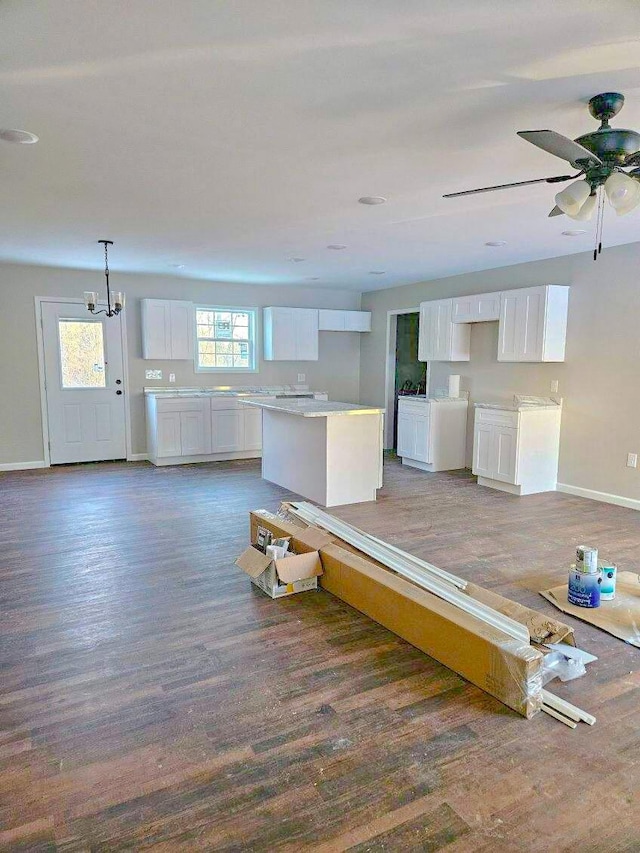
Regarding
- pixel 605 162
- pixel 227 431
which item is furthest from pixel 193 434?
pixel 605 162

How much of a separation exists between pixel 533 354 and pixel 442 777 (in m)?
4.75

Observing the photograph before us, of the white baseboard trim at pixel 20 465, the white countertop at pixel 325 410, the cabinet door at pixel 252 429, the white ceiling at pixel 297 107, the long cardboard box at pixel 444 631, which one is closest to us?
the white ceiling at pixel 297 107

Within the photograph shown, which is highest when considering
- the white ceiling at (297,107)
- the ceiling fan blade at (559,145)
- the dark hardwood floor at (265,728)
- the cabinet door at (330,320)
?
the white ceiling at (297,107)

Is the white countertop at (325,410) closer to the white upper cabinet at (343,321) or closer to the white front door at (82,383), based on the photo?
the white front door at (82,383)

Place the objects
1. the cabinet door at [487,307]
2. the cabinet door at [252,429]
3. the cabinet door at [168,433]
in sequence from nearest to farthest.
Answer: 1. the cabinet door at [487,307]
2. the cabinet door at [168,433]
3. the cabinet door at [252,429]

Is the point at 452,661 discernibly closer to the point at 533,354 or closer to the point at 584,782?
the point at 584,782

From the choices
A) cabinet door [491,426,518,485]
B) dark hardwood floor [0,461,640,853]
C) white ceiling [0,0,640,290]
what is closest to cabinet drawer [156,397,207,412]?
white ceiling [0,0,640,290]

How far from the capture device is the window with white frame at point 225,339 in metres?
7.68

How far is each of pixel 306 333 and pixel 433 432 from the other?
264 cm

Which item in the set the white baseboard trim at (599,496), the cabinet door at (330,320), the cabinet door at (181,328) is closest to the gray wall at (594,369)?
the white baseboard trim at (599,496)

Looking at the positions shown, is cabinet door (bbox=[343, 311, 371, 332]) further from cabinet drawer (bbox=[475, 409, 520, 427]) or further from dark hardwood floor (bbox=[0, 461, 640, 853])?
dark hardwood floor (bbox=[0, 461, 640, 853])

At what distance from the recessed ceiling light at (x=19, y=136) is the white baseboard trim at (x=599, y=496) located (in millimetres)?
5454

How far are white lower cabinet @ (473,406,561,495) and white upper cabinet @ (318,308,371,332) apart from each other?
10.4ft

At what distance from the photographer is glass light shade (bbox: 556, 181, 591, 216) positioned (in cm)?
238
